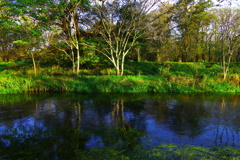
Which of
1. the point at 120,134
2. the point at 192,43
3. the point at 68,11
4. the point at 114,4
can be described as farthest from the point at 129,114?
the point at 192,43

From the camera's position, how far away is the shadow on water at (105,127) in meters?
5.47

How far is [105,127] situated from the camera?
7152 mm

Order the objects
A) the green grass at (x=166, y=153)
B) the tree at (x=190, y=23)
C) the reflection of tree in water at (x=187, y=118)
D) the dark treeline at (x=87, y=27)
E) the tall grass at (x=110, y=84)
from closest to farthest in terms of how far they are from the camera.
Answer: the green grass at (x=166, y=153) < the reflection of tree in water at (x=187, y=118) < the tall grass at (x=110, y=84) < the dark treeline at (x=87, y=27) < the tree at (x=190, y=23)

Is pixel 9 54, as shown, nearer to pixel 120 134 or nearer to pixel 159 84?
pixel 159 84

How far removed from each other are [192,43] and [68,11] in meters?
24.6

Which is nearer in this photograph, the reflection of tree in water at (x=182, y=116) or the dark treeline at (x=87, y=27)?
the reflection of tree in water at (x=182, y=116)

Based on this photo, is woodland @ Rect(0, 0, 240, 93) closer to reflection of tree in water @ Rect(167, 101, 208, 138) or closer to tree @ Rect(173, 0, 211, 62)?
reflection of tree in water @ Rect(167, 101, 208, 138)

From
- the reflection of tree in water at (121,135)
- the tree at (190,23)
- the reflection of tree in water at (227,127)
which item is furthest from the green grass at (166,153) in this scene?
the tree at (190,23)

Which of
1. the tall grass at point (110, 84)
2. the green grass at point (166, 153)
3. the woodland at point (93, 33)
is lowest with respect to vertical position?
the green grass at point (166, 153)

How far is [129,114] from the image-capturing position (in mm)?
9133

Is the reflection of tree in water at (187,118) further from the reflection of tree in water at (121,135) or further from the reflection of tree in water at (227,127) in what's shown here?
the reflection of tree in water at (121,135)

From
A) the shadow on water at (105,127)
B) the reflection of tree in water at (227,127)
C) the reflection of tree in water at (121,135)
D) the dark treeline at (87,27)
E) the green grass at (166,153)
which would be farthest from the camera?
the dark treeline at (87,27)

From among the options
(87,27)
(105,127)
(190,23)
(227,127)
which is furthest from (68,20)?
(190,23)

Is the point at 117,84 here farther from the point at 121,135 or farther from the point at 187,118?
the point at 121,135
